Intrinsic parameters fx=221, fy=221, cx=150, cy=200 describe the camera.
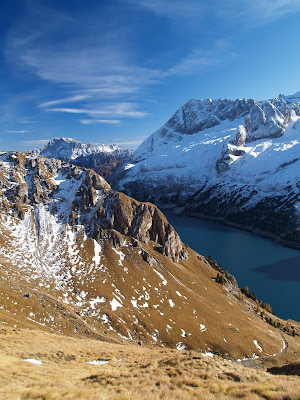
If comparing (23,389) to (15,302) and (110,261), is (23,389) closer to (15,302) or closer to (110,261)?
(15,302)

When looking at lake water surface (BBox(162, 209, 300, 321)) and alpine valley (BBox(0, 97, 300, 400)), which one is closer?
alpine valley (BBox(0, 97, 300, 400))

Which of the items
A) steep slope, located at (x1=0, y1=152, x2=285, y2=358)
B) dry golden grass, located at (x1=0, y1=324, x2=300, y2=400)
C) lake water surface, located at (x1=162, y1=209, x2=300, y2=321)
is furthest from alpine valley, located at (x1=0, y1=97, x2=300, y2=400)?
lake water surface, located at (x1=162, y1=209, x2=300, y2=321)

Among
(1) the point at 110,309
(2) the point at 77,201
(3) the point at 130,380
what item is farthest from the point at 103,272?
(3) the point at 130,380

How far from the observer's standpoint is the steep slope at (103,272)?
58.5m

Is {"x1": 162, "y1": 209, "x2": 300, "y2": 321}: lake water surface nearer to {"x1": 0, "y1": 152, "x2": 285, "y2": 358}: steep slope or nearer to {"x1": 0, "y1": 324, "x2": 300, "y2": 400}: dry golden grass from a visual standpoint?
{"x1": 0, "y1": 152, "x2": 285, "y2": 358}: steep slope

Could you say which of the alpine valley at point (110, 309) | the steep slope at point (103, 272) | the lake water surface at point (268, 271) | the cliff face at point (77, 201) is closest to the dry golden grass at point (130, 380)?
the alpine valley at point (110, 309)

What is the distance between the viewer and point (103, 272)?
76500 millimetres

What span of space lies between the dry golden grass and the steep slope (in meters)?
27.5

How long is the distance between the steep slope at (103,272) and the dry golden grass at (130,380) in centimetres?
2749

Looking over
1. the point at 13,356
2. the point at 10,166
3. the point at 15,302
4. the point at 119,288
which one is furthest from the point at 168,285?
the point at 10,166

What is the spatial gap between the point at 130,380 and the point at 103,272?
5970 cm

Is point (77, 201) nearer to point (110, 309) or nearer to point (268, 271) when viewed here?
point (110, 309)

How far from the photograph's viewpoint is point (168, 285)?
274 ft

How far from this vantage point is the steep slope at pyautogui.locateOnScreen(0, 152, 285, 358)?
5852 centimetres
